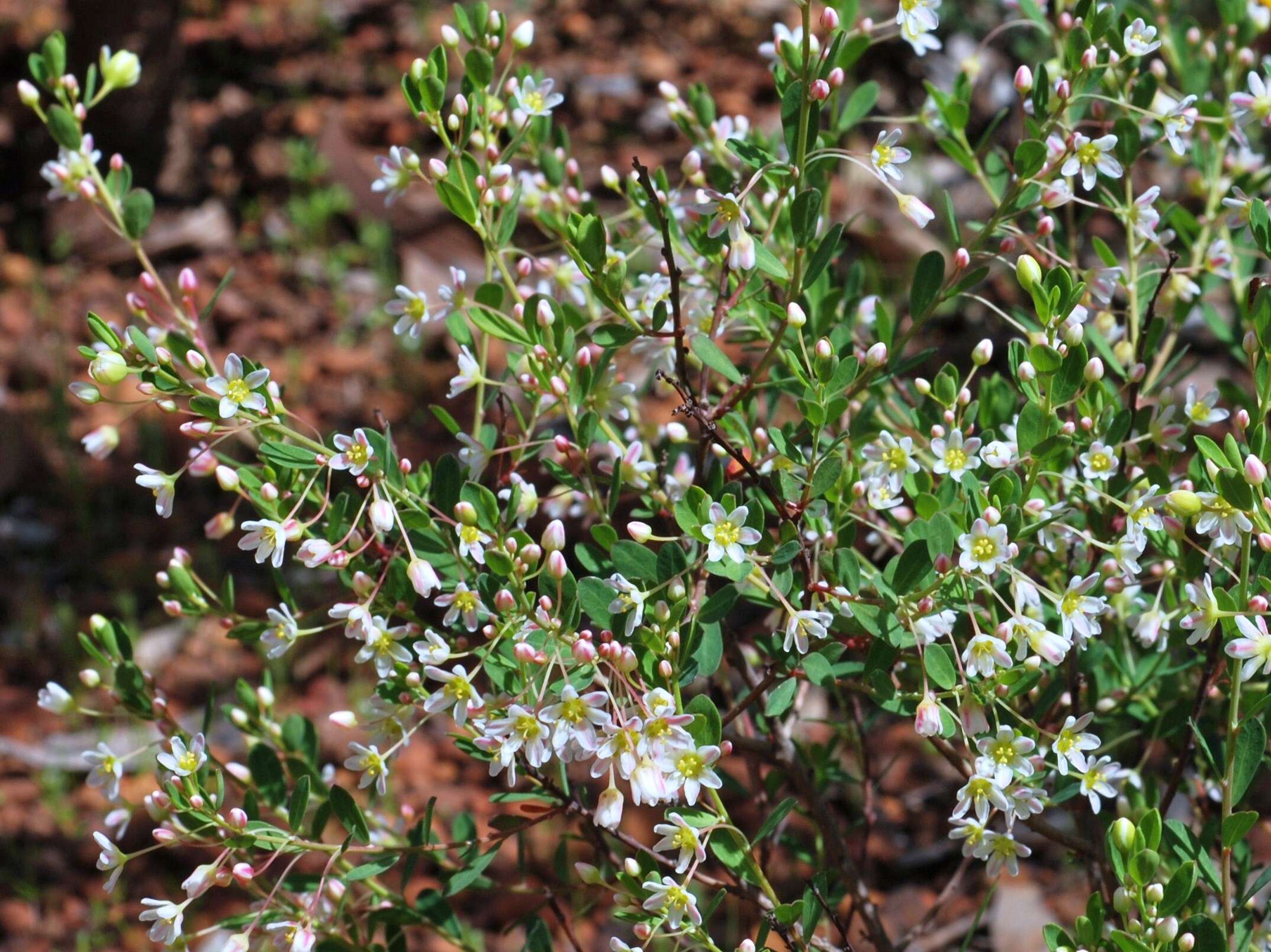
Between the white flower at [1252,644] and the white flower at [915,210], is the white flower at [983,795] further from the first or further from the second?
the white flower at [915,210]

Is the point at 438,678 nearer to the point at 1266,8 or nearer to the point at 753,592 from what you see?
the point at 753,592

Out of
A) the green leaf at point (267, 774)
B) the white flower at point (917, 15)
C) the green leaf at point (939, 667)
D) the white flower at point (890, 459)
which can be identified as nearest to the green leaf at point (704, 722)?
the green leaf at point (939, 667)

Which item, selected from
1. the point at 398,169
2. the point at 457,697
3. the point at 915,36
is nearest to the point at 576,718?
the point at 457,697

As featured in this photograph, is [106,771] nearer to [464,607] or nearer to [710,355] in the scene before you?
[464,607]

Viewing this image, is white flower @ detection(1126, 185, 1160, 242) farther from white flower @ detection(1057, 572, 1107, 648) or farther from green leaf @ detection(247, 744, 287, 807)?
green leaf @ detection(247, 744, 287, 807)

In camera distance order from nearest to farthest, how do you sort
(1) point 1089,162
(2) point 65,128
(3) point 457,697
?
1. (3) point 457,697
2. (1) point 1089,162
3. (2) point 65,128
